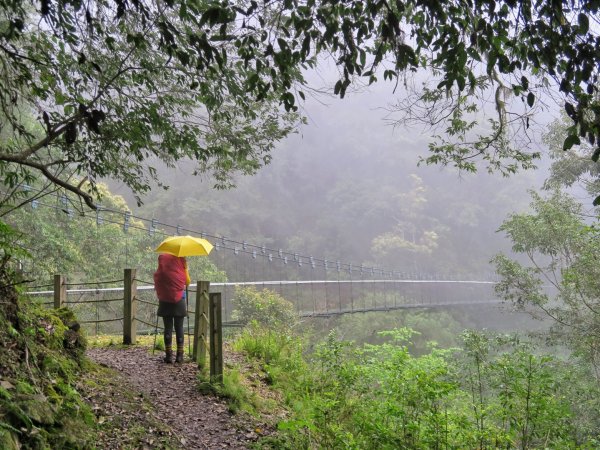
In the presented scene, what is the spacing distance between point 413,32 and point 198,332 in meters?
2.60

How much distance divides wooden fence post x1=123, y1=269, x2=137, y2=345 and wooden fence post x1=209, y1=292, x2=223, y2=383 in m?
1.47

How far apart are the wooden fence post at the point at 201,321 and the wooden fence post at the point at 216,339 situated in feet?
0.64

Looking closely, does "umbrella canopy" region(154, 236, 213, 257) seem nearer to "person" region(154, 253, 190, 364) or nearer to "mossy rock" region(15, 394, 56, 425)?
"person" region(154, 253, 190, 364)

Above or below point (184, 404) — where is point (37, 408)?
above

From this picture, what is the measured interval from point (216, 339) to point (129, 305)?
1529 millimetres

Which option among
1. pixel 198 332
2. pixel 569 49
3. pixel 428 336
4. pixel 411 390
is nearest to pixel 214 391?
pixel 198 332

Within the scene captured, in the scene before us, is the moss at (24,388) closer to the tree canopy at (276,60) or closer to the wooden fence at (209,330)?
the tree canopy at (276,60)

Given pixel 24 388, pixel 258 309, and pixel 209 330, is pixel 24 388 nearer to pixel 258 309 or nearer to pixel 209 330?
pixel 209 330

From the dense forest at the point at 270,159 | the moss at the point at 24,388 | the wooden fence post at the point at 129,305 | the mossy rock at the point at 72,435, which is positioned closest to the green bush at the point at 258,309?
the dense forest at the point at 270,159

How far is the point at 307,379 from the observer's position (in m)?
3.63

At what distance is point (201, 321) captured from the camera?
11.1 feet

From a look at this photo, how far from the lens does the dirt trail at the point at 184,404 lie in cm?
246

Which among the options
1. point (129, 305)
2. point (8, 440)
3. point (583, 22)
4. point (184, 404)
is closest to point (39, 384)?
point (8, 440)

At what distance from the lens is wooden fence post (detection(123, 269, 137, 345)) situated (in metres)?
4.28
